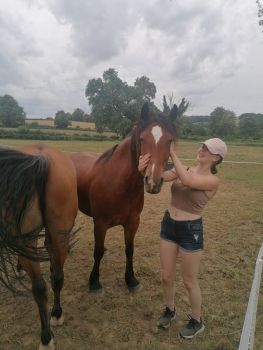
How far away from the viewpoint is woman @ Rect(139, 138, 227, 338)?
2578 millimetres

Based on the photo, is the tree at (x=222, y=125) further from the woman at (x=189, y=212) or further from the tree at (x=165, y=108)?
the woman at (x=189, y=212)

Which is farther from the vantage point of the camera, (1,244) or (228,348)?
(228,348)

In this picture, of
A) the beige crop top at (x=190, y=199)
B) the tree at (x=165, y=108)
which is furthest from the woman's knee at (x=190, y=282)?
the tree at (x=165, y=108)

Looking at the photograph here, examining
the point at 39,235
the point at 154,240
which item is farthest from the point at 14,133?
the point at 39,235

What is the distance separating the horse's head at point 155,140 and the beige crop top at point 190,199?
274 mm

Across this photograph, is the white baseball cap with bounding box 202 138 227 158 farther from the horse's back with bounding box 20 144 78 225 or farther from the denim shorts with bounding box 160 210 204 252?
the horse's back with bounding box 20 144 78 225

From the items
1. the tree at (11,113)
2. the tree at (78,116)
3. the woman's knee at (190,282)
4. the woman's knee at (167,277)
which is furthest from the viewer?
the tree at (78,116)

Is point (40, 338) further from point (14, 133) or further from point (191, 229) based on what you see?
point (14, 133)

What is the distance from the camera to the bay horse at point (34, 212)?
2.22m

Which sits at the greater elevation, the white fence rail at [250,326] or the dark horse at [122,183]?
the dark horse at [122,183]

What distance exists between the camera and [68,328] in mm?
3025

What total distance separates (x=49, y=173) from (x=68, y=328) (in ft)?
5.34

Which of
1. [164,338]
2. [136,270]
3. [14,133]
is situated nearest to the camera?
[164,338]

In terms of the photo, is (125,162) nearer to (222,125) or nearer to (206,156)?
(206,156)
